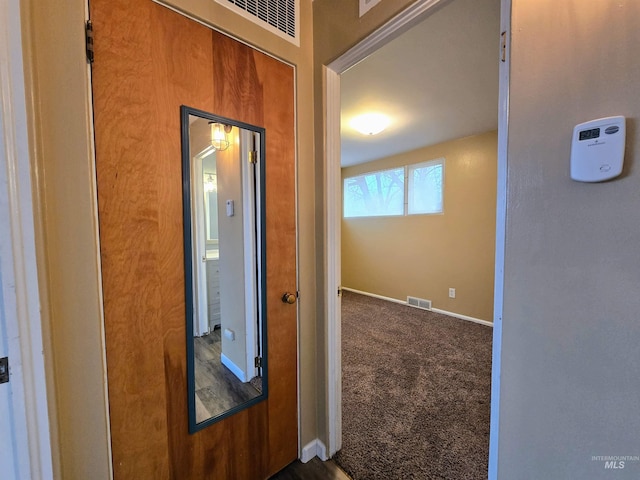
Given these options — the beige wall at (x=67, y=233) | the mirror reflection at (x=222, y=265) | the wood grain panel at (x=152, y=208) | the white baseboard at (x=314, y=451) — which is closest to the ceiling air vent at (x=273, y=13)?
the wood grain panel at (x=152, y=208)

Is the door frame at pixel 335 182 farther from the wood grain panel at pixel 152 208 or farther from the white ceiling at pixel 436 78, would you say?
the wood grain panel at pixel 152 208

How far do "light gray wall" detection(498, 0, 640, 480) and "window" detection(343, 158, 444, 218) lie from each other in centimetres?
318

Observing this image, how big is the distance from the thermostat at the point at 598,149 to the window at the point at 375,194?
11.8 feet

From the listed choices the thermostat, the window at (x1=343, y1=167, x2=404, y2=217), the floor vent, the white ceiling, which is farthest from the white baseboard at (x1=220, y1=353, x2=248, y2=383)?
the window at (x1=343, y1=167, x2=404, y2=217)

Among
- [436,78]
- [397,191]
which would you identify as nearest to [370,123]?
[436,78]

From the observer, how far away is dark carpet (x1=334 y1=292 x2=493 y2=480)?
56.0 inches

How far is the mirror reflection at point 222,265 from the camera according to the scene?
105 cm

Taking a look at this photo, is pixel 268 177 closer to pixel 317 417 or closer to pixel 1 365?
pixel 1 365

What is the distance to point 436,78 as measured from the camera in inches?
78.2

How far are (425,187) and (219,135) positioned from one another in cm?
343

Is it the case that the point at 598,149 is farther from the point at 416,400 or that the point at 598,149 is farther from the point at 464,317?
the point at 464,317

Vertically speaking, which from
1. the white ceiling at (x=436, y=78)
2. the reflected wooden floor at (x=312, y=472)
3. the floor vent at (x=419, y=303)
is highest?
the white ceiling at (x=436, y=78)

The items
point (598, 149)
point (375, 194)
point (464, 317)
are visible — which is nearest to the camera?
point (598, 149)

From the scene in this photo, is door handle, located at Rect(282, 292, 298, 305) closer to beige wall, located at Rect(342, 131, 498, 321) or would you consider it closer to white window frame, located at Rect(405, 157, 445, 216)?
beige wall, located at Rect(342, 131, 498, 321)
